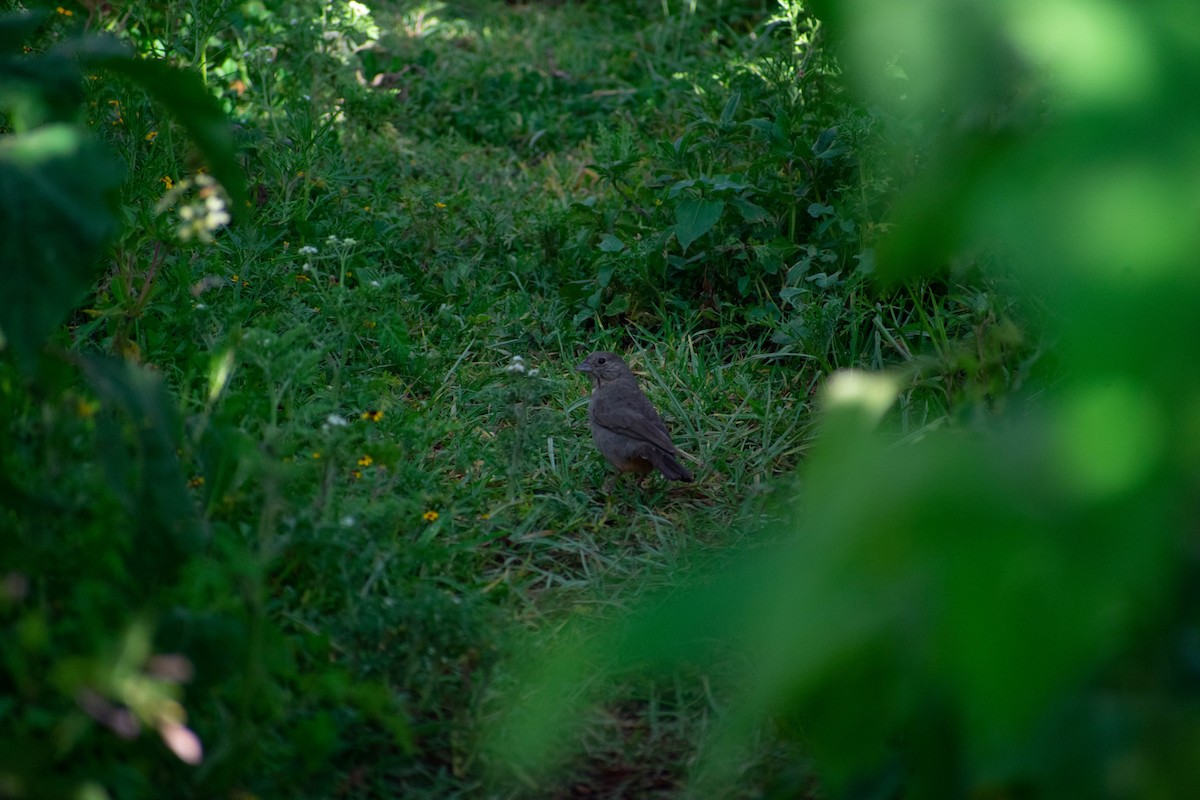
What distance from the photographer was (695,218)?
4.87 metres

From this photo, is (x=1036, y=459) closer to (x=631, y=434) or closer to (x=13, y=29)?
(x=13, y=29)

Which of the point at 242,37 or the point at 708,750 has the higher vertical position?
the point at 242,37

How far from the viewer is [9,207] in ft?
6.19

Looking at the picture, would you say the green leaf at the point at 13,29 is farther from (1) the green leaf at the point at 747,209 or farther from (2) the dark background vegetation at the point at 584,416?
(1) the green leaf at the point at 747,209

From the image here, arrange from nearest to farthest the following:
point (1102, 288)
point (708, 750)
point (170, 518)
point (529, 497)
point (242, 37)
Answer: point (1102, 288)
point (170, 518)
point (708, 750)
point (529, 497)
point (242, 37)

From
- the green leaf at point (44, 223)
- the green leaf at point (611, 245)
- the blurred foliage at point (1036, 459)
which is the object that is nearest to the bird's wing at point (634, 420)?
the green leaf at point (611, 245)

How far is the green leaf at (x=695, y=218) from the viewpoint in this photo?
483 cm

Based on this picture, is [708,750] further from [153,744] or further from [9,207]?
[9,207]

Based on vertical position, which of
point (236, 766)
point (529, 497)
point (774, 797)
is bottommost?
point (529, 497)

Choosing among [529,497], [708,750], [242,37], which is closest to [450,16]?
[242,37]

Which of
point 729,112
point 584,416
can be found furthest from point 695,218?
point 584,416

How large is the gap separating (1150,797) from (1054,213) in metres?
0.77

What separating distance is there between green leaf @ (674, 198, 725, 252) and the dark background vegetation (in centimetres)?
2

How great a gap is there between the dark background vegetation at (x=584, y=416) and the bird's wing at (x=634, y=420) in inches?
8.2
